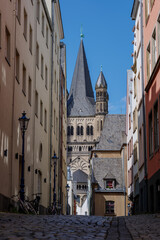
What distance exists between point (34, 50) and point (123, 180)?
38.2 metres

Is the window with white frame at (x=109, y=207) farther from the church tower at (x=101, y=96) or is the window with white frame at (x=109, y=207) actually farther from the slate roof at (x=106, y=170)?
the church tower at (x=101, y=96)

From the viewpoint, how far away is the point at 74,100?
179m

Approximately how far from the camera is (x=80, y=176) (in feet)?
543

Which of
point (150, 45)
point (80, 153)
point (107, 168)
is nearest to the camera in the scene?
point (150, 45)

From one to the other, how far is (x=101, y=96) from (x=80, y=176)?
2898 centimetres

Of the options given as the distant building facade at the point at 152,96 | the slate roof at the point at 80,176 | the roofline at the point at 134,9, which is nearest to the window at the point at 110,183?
the roofline at the point at 134,9

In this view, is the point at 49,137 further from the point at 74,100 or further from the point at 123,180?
the point at 74,100

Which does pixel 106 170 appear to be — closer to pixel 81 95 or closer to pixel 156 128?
pixel 156 128

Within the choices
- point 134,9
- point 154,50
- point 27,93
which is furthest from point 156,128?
point 134,9

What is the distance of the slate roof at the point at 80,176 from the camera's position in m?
164

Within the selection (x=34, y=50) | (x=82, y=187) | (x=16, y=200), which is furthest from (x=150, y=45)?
(x=82, y=187)

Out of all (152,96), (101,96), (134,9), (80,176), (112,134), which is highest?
(101,96)

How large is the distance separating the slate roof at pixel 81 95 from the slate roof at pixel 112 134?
95.6 meters

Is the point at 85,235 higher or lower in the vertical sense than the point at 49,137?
lower
